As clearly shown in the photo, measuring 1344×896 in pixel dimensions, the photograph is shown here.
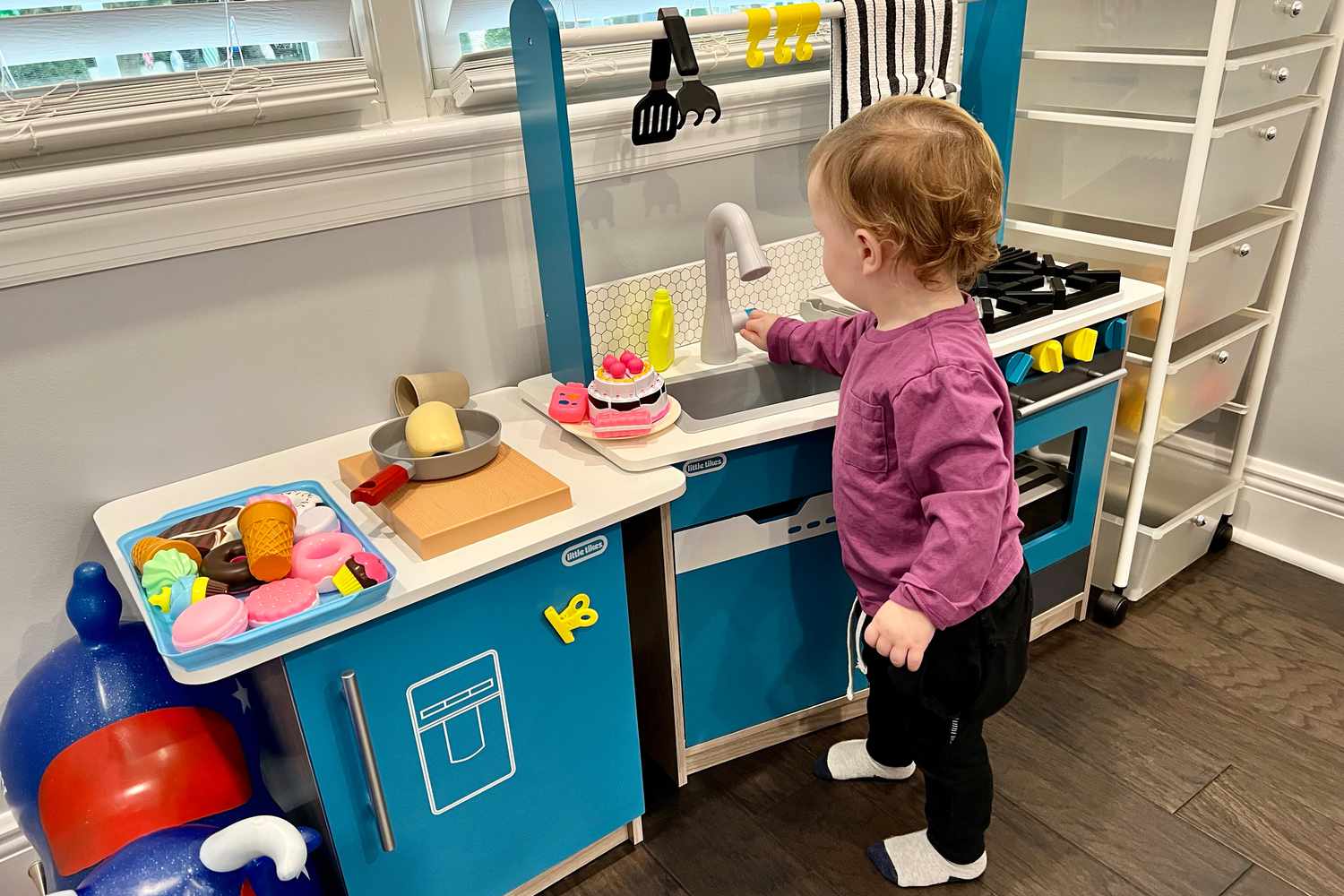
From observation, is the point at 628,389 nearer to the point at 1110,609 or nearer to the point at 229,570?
the point at 229,570

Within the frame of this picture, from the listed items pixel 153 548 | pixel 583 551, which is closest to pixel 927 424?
pixel 583 551

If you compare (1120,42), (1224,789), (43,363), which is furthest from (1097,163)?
(43,363)

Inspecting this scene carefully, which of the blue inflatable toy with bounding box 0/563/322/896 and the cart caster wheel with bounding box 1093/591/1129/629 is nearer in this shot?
the blue inflatable toy with bounding box 0/563/322/896

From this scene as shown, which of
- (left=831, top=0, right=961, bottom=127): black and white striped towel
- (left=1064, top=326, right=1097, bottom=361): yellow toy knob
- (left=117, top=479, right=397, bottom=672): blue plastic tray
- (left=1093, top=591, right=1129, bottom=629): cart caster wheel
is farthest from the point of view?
(left=1093, top=591, right=1129, bottom=629): cart caster wheel

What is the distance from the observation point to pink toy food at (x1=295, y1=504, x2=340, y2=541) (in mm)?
1169

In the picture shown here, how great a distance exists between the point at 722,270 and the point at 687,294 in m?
0.16

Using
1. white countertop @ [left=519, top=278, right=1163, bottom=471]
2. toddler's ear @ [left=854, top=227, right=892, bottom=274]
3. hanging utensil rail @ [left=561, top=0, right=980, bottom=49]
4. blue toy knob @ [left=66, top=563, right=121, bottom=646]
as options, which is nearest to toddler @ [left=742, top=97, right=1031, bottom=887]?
toddler's ear @ [left=854, top=227, right=892, bottom=274]

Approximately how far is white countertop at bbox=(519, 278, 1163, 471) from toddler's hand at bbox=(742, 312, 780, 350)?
2.2 inches

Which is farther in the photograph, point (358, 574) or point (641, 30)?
point (641, 30)

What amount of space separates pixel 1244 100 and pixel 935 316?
0.97 meters

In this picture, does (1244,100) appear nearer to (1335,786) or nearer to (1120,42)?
(1120,42)

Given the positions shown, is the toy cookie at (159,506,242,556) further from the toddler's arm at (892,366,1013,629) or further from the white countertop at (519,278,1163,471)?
the toddler's arm at (892,366,1013,629)

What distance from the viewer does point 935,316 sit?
116 cm

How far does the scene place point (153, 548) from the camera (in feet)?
3.69
